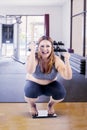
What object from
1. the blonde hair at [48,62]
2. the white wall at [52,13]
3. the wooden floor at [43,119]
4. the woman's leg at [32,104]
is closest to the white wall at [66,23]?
the white wall at [52,13]

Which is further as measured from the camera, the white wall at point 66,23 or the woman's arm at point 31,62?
the white wall at point 66,23

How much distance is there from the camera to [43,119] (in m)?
3.26

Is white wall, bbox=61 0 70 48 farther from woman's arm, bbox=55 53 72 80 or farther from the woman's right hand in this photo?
the woman's right hand

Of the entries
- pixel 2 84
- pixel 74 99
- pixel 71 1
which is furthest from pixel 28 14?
pixel 74 99

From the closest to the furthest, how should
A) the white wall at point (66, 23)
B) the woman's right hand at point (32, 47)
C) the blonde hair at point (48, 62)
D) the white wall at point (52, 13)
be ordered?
the woman's right hand at point (32, 47) < the blonde hair at point (48, 62) < the white wall at point (66, 23) < the white wall at point (52, 13)

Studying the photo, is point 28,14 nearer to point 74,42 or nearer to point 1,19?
point 1,19

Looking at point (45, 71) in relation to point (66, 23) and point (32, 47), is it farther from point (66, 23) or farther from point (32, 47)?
point (66, 23)

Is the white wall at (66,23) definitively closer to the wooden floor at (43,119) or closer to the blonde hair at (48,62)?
the wooden floor at (43,119)

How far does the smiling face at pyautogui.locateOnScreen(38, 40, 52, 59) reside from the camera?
3.00 m

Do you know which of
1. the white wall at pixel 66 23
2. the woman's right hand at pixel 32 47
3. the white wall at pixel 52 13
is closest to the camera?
the woman's right hand at pixel 32 47

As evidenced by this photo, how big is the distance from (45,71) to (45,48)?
0.29 meters

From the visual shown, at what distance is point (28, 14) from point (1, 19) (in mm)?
1809

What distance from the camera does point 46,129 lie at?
2934 millimetres

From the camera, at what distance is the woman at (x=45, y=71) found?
302 cm
